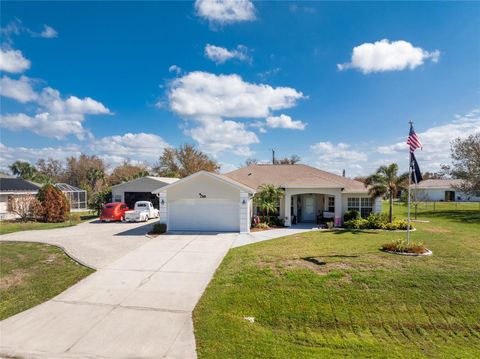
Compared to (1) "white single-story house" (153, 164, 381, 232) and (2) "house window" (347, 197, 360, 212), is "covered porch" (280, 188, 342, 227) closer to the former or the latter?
(1) "white single-story house" (153, 164, 381, 232)

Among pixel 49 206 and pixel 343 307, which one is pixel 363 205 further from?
pixel 49 206

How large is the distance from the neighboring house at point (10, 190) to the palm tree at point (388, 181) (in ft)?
98.9

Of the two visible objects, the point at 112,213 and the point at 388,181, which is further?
the point at 112,213

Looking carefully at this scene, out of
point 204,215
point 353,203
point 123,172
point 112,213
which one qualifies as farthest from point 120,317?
point 123,172

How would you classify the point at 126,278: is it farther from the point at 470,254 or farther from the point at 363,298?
the point at 470,254

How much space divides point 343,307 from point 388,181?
→ 12.4 m

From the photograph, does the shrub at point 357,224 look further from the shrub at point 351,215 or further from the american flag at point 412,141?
the american flag at point 412,141

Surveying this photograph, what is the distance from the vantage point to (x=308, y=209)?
23.3 meters

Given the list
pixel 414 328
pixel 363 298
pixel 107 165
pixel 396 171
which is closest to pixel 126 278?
pixel 363 298

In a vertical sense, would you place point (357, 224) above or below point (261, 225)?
above

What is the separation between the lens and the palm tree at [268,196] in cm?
2070

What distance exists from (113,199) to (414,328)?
27.6 m

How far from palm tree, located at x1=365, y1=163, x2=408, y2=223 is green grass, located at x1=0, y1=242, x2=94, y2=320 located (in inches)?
643

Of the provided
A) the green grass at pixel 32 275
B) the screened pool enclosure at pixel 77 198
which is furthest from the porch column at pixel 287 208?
the screened pool enclosure at pixel 77 198
